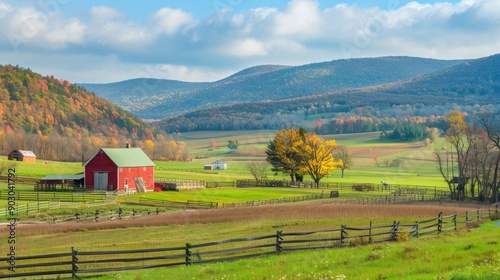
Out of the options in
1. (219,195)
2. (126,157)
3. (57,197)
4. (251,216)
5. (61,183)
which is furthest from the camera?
(126,157)

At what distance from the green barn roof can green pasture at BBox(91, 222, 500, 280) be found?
189ft

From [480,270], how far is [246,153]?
152651 mm

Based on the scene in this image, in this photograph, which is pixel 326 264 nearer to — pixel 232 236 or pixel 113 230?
pixel 232 236

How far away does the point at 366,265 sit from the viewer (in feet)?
71.8

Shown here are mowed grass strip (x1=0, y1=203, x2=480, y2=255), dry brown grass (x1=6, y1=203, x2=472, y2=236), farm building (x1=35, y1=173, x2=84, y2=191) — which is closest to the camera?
mowed grass strip (x1=0, y1=203, x2=480, y2=255)

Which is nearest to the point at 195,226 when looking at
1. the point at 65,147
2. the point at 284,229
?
the point at 284,229

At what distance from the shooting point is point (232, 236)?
3653cm

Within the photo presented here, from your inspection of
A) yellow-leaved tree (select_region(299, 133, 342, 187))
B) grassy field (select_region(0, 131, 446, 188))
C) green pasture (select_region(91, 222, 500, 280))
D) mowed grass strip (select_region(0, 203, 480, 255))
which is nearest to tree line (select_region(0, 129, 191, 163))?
grassy field (select_region(0, 131, 446, 188))

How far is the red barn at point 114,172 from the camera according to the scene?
3177 inches

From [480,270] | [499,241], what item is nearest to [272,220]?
[499,241]

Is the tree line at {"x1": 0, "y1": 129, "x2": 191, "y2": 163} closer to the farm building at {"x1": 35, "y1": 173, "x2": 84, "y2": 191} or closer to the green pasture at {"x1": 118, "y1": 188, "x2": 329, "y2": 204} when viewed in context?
the farm building at {"x1": 35, "y1": 173, "x2": 84, "y2": 191}

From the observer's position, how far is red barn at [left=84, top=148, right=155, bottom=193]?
80.7 meters

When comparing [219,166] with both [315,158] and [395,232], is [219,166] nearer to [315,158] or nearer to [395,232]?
[315,158]

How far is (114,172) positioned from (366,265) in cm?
6225
